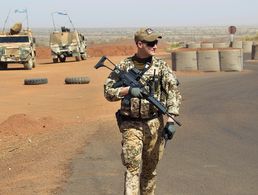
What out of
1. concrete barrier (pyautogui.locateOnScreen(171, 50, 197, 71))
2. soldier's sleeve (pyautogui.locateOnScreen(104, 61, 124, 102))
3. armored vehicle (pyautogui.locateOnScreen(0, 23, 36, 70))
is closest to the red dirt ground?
soldier's sleeve (pyautogui.locateOnScreen(104, 61, 124, 102))

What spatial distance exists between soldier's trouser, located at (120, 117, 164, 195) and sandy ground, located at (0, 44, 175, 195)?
1871 millimetres

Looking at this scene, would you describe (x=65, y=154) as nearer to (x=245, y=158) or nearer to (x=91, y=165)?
(x=91, y=165)

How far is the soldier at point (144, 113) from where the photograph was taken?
17.4 feet

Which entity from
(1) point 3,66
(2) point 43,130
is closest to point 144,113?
(2) point 43,130

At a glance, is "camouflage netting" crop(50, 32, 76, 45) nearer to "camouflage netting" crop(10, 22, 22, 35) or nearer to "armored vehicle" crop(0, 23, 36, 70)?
"camouflage netting" crop(10, 22, 22, 35)

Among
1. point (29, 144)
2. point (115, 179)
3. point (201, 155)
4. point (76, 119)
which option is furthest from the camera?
point (76, 119)

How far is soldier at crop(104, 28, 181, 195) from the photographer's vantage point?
531 centimetres

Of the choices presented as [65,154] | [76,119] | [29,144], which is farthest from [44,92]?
[65,154]

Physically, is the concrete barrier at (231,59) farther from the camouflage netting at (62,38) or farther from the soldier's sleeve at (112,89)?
the soldier's sleeve at (112,89)

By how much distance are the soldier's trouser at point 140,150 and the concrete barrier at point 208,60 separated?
2164 cm

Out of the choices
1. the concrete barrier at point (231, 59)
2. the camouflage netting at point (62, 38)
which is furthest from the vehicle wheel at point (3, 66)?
the concrete barrier at point (231, 59)

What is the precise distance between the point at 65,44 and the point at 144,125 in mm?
38063

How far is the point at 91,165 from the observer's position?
8531mm

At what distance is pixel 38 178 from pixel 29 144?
3255 millimetres
